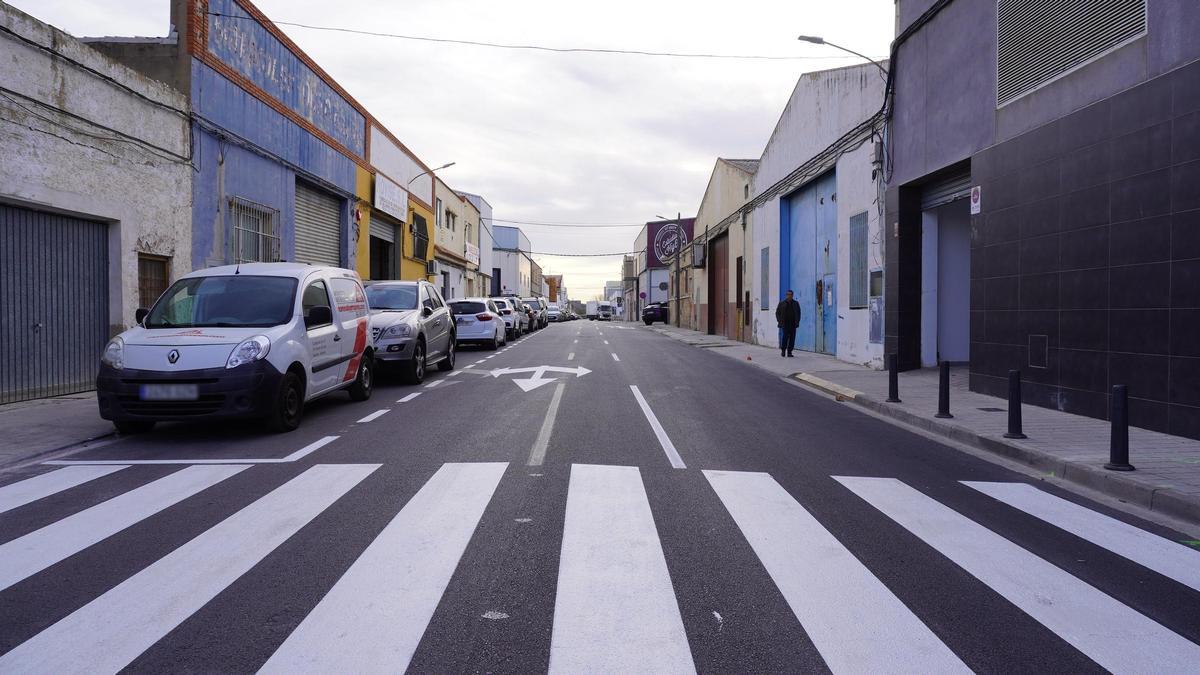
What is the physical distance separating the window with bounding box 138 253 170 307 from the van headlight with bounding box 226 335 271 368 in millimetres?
6225

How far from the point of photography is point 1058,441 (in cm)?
785

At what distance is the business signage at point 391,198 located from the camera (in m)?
27.2

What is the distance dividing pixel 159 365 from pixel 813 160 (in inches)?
693

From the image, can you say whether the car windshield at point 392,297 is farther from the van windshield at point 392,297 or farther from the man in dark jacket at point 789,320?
the man in dark jacket at point 789,320

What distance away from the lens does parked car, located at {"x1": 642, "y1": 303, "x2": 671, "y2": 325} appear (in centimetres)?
5958

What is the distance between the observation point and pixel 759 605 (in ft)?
11.8

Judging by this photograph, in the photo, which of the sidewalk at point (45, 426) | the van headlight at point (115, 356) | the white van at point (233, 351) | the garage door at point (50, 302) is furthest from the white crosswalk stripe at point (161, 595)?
the garage door at point (50, 302)

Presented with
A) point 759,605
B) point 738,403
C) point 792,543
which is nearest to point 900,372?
point 738,403

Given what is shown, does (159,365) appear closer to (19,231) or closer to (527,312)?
(19,231)

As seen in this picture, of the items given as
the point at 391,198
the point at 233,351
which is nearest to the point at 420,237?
the point at 391,198

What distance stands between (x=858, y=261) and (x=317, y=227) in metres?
14.8

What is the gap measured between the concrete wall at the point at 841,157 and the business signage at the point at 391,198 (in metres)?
13.6

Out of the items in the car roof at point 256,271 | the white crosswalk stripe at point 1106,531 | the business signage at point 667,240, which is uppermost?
the business signage at point 667,240

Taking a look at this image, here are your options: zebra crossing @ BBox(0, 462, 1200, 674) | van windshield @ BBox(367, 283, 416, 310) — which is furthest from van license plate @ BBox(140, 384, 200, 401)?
van windshield @ BBox(367, 283, 416, 310)
